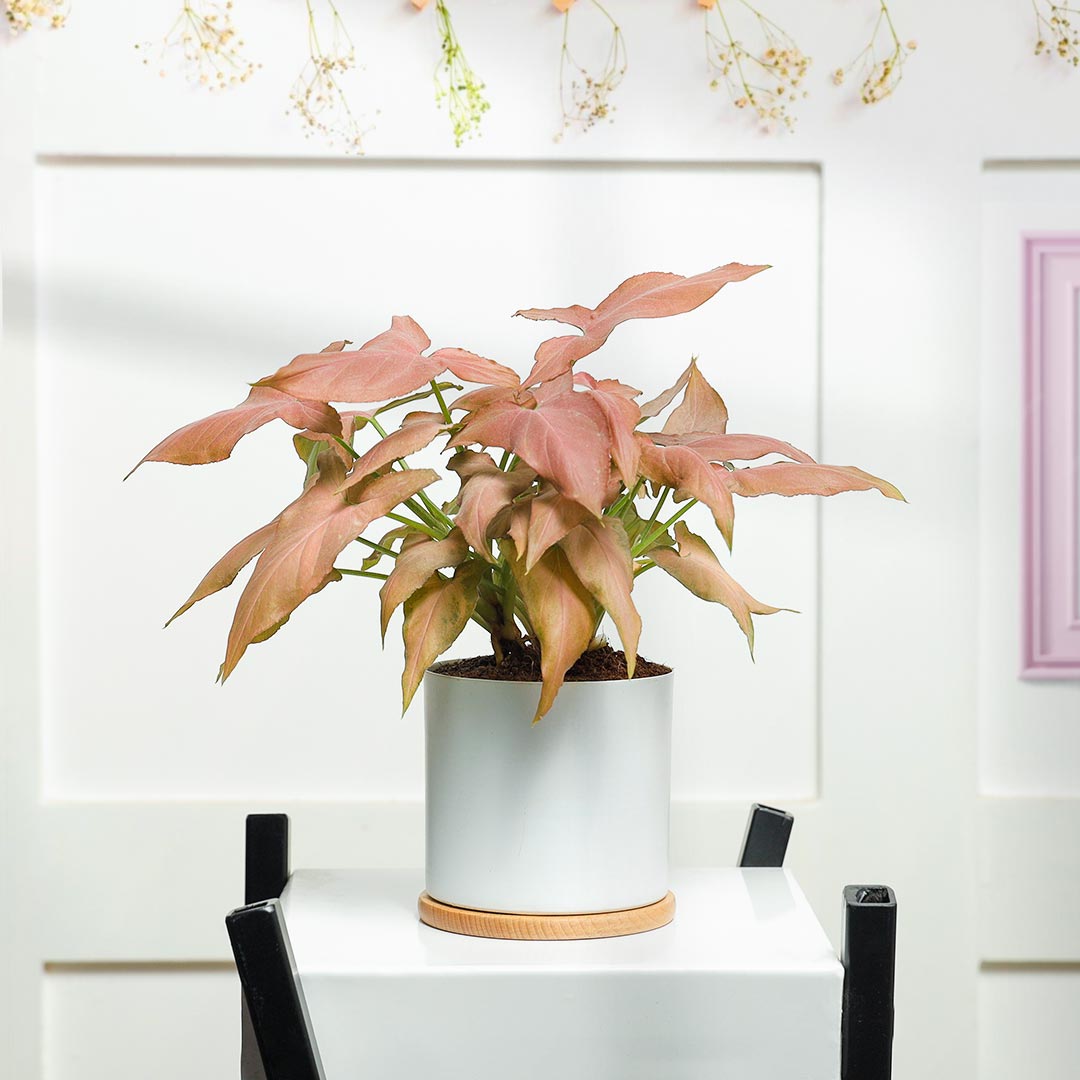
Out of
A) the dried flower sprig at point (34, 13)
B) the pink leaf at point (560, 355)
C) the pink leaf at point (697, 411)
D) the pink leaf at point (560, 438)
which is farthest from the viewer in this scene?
the dried flower sprig at point (34, 13)

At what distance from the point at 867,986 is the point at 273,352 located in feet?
4.02

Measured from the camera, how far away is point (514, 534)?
2.69 feet

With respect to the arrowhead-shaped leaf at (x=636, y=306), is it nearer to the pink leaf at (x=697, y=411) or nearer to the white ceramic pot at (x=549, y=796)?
the pink leaf at (x=697, y=411)

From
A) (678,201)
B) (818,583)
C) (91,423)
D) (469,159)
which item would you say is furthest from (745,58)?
(91,423)

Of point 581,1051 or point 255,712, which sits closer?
point 581,1051

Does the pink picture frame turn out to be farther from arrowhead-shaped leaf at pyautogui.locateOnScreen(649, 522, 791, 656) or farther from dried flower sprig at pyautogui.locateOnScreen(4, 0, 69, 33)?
dried flower sprig at pyautogui.locateOnScreen(4, 0, 69, 33)

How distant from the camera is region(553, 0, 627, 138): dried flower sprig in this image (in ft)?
5.67

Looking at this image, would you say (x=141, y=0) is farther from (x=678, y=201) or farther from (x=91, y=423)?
(x=678, y=201)

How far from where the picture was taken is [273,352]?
1.76 metres

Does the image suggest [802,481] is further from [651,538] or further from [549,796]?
[549,796]

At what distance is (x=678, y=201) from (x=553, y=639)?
3.61ft

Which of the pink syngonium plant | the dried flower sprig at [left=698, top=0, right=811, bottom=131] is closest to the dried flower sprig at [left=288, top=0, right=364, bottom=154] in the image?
the dried flower sprig at [left=698, top=0, right=811, bottom=131]

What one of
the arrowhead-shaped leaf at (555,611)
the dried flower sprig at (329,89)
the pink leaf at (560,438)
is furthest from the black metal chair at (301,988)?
the dried flower sprig at (329,89)

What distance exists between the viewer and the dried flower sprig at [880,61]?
1.73 m
